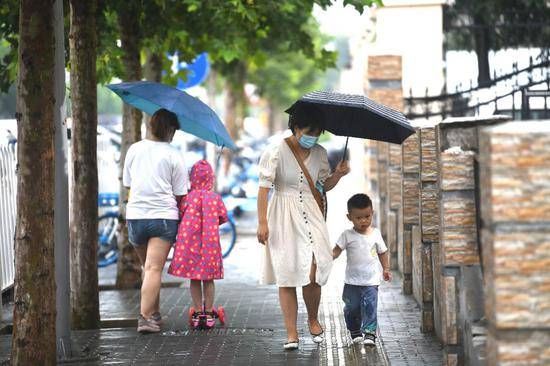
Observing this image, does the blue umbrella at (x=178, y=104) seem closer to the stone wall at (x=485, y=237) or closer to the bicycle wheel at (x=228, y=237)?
the stone wall at (x=485, y=237)

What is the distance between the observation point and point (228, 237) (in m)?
18.8

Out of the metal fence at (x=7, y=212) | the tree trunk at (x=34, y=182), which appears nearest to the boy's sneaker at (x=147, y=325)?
the tree trunk at (x=34, y=182)

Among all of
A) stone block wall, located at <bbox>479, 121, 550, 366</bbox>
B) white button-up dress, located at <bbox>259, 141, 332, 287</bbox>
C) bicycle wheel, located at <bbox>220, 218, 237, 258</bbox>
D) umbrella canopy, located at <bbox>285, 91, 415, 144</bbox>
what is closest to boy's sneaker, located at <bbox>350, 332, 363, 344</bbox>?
white button-up dress, located at <bbox>259, 141, 332, 287</bbox>

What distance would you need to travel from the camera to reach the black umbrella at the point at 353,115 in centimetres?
852

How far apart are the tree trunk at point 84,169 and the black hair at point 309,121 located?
2.32 m

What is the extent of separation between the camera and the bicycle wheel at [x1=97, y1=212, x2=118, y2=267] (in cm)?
1522

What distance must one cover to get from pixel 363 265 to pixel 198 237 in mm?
1674

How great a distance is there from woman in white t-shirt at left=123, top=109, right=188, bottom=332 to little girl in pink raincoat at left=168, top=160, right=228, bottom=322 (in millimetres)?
116

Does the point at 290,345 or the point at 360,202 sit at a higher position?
the point at 360,202

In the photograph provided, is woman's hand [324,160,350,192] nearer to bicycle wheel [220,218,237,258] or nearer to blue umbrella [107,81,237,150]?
blue umbrella [107,81,237,150]

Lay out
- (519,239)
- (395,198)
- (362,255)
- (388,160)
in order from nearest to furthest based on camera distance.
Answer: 1. (519,239)
2. (362,255)
3. (395,198)
4. (388,160)

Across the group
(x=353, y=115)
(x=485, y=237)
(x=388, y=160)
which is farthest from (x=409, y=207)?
(x=485, y=237)

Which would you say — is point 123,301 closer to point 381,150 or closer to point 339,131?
point 339,131

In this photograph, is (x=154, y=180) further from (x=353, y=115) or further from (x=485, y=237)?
(x=485, y=237)
